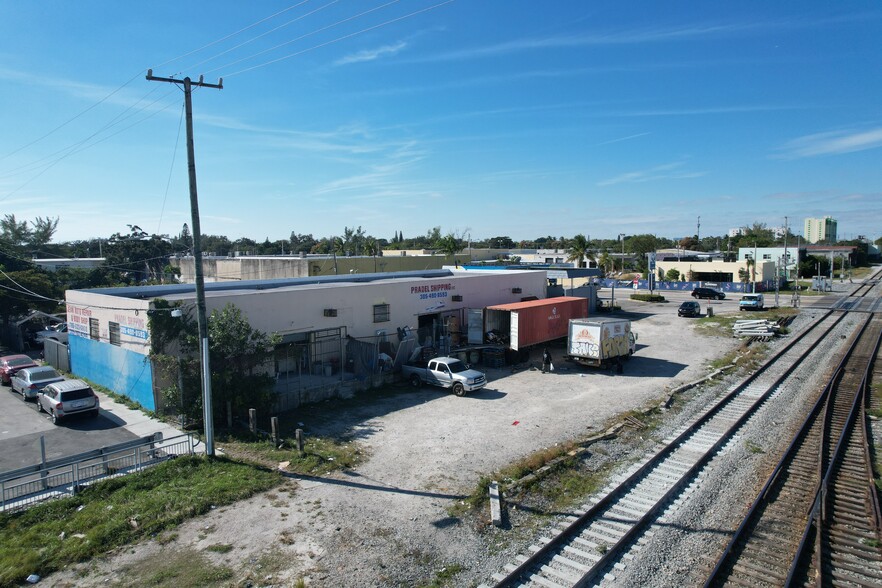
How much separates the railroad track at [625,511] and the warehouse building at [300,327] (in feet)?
39.2

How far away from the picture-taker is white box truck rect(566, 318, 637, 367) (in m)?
26.4

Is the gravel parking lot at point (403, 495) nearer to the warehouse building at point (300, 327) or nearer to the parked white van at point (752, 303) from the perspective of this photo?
the warehouse building at point (300, 327)

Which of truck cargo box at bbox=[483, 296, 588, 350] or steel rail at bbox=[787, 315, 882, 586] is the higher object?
truck cargo box at bbox=[483, 296, 588, 350]

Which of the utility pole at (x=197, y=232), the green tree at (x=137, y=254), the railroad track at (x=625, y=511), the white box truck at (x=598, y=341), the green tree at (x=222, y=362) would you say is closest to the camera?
the railroad track at (x=625, y=511)

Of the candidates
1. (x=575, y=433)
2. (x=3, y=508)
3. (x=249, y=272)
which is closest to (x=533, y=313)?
(x=575, y=433)

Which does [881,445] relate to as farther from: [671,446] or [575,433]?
[575,433]

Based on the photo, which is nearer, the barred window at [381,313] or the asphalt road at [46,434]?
the asphalt road at [46,434]

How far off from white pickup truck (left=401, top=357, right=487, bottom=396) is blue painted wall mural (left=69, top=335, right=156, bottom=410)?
10.4 m

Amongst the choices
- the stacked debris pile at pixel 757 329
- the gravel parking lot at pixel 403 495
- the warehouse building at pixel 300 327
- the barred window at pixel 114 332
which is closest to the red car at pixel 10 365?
the warehouse building at pixel 300 327

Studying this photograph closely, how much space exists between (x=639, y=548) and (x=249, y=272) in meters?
49.4

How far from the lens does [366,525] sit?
11461 millimetres

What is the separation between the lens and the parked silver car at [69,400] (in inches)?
728

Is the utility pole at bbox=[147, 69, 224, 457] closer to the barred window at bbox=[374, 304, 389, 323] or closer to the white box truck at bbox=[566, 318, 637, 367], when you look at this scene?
the barred window at bbox=[374, 304, 389, 323]

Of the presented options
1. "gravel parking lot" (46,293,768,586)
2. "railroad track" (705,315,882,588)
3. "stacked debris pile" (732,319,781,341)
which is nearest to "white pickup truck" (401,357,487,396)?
"gravel parking lot" (46,293,768,586)
